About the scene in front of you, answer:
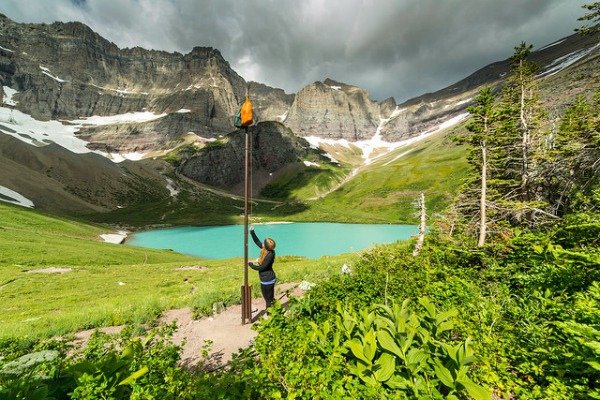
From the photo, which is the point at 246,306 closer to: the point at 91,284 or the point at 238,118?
the point at 238,118

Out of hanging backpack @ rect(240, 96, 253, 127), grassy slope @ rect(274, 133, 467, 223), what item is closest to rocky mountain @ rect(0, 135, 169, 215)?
grassy slope @ rect(274, 133, 467, 223)

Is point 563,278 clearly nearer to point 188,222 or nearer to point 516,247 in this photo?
point 516,247

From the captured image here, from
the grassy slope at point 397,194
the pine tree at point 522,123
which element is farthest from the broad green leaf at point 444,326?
the grassy slope at point 397,194

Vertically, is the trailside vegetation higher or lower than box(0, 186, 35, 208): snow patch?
lower

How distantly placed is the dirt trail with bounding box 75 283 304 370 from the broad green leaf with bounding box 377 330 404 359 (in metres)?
4.93

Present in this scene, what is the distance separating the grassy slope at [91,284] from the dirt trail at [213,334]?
913 millimetres

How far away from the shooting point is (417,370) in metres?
4.24

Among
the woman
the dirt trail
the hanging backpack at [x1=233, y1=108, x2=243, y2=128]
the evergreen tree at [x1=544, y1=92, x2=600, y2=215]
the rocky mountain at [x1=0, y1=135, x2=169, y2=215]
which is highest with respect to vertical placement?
the rocky mountain at [x1=0, y1=135, x2=169, y2=215]

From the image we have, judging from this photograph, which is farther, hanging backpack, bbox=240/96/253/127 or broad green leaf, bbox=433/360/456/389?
hanging backpack, bbox=240/96/253/127

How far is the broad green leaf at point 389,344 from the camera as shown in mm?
4391

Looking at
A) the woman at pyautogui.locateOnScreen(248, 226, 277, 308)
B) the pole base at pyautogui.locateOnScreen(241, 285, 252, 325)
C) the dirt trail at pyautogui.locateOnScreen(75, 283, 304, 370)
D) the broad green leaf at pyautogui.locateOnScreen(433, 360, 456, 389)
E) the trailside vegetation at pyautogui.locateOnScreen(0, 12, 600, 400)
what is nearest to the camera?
the broad green leaf at pyautogui.locateOnScreen(433, 360, 456, 389)

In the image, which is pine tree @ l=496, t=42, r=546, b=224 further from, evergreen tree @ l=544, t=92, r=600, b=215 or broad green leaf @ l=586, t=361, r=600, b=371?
broad green leaf @ l=586, t=361, r=600, b=371

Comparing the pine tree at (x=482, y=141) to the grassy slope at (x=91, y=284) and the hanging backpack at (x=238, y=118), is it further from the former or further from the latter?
the hanging backpack at (x=238, y=118)

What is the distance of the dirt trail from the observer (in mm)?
9102
